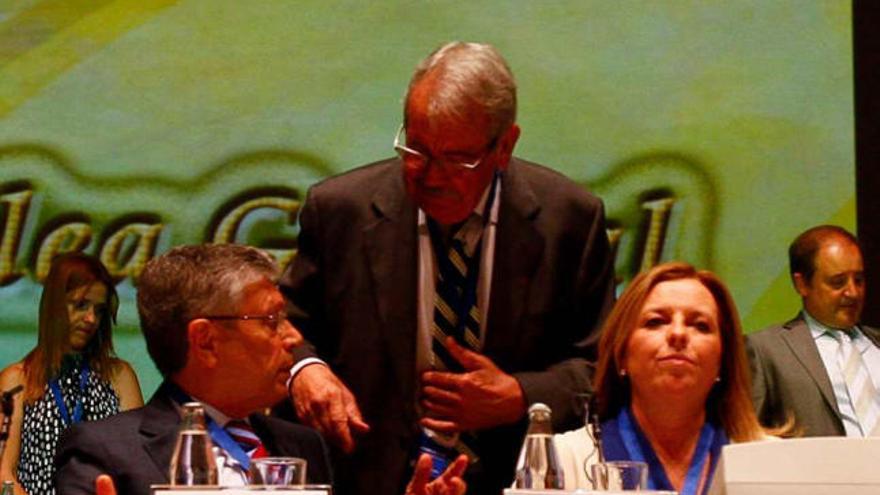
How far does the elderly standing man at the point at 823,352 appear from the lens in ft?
16.3

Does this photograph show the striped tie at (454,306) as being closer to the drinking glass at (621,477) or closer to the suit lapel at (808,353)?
the drinking glass at (621,477)

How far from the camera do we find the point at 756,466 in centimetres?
197

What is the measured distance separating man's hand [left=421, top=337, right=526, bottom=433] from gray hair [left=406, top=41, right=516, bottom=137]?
43cm

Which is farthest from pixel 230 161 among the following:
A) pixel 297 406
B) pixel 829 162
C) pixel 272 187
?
pixel 297 406

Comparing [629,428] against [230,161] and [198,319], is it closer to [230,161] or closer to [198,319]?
[198,319]

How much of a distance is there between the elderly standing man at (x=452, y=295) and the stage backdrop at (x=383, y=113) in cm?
194

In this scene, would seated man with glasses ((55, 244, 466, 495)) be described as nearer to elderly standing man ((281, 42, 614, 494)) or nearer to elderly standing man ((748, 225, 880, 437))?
elderly standing man ((281, 42, 614, 494))

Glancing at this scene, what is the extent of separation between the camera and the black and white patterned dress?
4840 millimetres

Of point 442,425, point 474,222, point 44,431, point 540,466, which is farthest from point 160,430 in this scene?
point 44,431

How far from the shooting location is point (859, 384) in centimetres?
505

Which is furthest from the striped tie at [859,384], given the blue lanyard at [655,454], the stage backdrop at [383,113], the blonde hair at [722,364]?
the blue lanyard at [655,454]

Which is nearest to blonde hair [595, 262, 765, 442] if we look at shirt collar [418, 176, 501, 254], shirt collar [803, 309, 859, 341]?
shirt collar [418, 176, 501, 254]

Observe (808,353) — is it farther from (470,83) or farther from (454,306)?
(470,83)

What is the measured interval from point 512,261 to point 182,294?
0.67 m
